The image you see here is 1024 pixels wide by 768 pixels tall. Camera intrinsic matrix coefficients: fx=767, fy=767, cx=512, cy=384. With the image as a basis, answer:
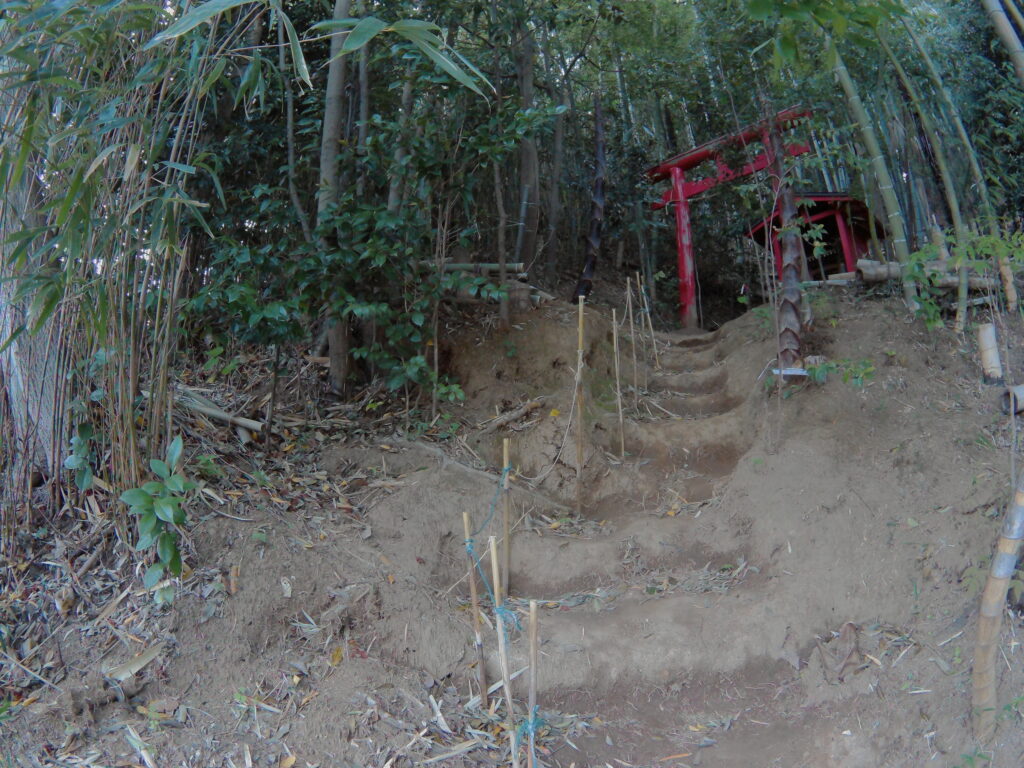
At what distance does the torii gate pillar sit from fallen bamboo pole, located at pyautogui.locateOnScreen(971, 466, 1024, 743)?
200 inches

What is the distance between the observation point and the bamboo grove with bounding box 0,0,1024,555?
92.4 inches

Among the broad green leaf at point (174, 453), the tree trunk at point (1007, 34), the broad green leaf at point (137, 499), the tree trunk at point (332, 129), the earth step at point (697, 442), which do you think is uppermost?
the tree trunk at point (332, 129)

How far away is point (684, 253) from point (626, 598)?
4547 mm

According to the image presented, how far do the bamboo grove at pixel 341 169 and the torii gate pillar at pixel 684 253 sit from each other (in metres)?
0.42

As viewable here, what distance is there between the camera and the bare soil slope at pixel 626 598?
2.55 metres

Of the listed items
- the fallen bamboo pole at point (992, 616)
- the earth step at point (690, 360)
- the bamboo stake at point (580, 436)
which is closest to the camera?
the fallen bamboo pole at point (992, 616)

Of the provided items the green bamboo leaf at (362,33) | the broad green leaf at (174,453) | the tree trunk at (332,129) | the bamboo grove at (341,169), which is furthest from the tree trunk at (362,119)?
the green bamboo leaf at (362,33)

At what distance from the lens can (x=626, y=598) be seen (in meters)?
3.50

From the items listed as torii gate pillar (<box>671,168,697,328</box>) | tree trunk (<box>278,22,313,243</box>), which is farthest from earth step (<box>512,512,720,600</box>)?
torii gate pillar (<box>671,168,697,328</box>)

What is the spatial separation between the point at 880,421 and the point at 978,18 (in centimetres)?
408

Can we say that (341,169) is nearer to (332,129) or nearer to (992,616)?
(332,129)

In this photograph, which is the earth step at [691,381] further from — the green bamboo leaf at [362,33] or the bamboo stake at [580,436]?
the green bamboo leaf at [362,33]

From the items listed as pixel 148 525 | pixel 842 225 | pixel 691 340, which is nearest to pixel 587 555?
pixel 148 525

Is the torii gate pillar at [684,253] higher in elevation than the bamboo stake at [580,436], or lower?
higher
